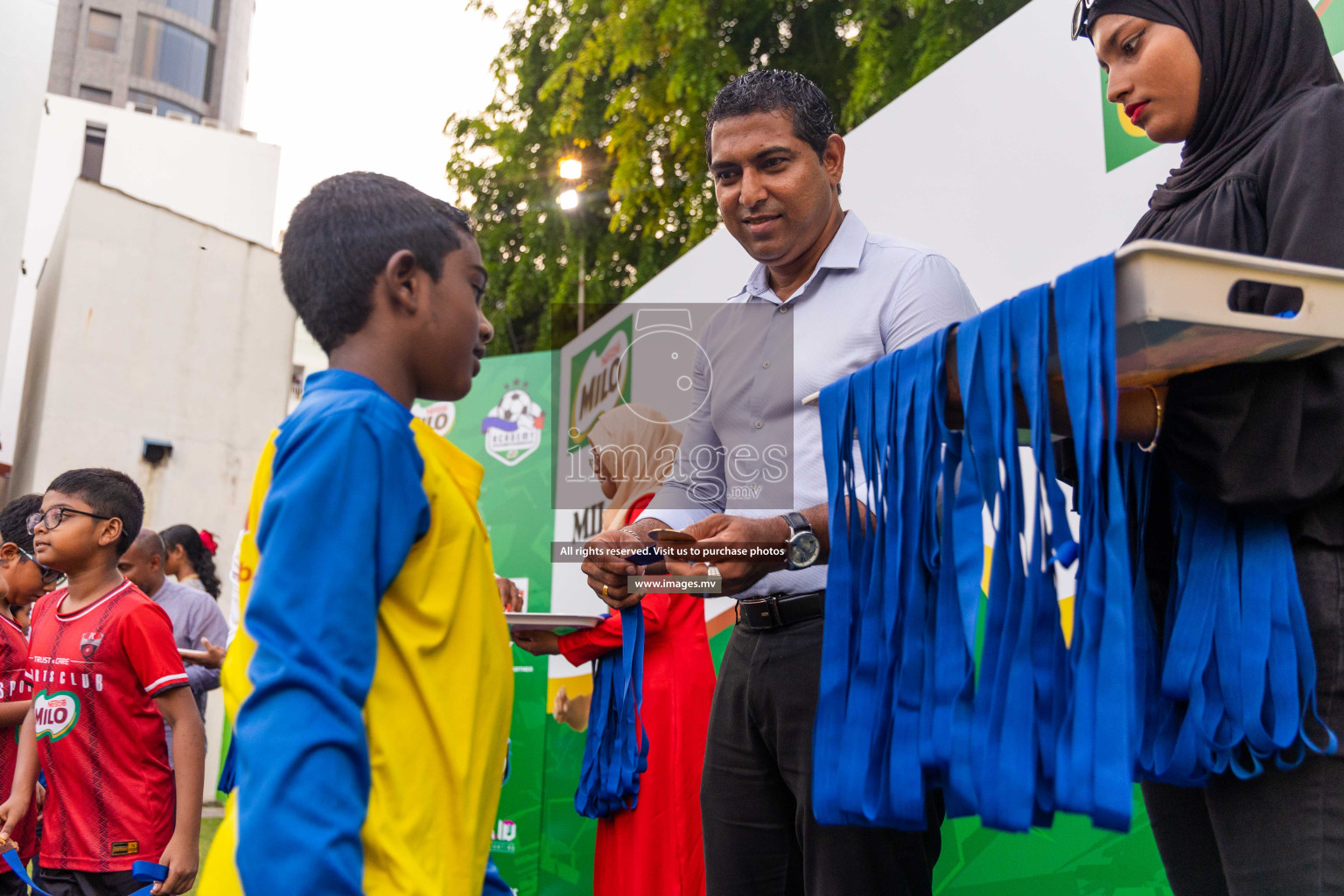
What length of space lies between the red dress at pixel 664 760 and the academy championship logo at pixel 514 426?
2.48 meters

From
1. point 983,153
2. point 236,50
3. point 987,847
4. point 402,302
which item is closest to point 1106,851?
point 987,847

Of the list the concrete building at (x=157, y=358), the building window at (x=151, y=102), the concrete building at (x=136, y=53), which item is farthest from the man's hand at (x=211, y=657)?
the building window at (x=151, y=102)

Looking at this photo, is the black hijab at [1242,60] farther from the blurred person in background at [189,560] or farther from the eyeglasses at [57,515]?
Result: the blurred person in background at [189,560]

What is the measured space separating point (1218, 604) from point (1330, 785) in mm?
200

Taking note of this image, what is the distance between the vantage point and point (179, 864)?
7.79ft

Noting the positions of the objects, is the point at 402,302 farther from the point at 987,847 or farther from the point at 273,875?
the point at 987,847

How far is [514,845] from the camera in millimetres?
5051

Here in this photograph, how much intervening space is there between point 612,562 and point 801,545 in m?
0.35

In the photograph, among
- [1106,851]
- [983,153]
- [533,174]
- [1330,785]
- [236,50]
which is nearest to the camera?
[1330,785]

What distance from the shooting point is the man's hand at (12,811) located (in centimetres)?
268

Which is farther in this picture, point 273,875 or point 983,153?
point 983,153

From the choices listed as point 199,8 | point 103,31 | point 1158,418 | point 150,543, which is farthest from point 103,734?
point 199,8

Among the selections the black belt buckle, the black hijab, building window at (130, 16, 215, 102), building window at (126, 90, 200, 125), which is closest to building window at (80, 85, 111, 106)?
building window at (126, 90, 200, 125)

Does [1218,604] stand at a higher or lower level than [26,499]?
lower
